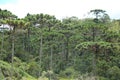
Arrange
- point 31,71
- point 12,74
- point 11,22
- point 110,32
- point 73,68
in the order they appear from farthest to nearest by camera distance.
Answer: point 73,68 < point 31,71 < point 110,32 < point 12,74 < point 11,22

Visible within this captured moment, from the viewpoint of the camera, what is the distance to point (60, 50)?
178 ft

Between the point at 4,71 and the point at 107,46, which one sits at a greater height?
the point at 107,46

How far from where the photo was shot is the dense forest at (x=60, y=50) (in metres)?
36.7

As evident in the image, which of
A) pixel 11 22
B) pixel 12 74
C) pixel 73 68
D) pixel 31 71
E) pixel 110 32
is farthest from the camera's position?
pixel 73 68

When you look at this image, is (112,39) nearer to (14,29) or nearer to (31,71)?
(31,71)

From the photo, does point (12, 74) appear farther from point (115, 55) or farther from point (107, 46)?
point (115, 55)

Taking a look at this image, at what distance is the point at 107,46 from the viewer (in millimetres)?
32938

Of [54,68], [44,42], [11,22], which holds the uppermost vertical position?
[11,22]

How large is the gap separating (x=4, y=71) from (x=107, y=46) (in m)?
11.2

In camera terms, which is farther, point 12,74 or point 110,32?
point 110,32

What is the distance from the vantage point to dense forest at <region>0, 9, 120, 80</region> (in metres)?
36.7

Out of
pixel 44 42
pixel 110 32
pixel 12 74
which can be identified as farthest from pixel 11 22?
pixel 44 42

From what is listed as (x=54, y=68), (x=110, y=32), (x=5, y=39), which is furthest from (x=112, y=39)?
(x=5, y=39)

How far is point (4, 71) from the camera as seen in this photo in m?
33.8
